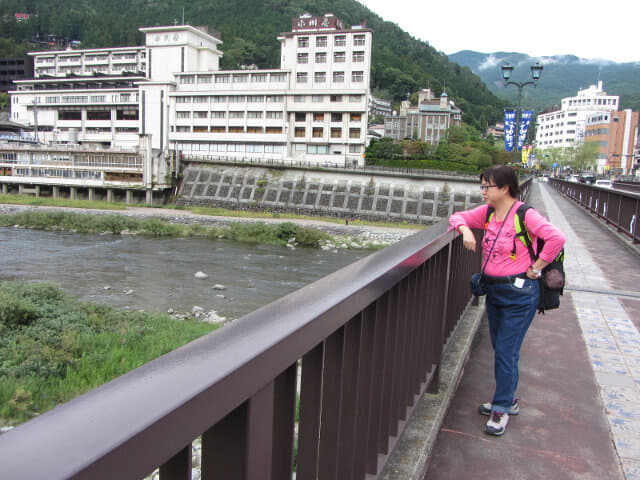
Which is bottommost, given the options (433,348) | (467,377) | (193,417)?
(467,377)

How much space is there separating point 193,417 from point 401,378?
6.35ft

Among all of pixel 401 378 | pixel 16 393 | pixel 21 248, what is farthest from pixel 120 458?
pixel 21 248

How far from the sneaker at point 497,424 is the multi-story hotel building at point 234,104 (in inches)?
2191

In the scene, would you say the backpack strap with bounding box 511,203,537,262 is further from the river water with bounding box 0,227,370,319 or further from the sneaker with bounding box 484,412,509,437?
the river water with bounding box 0,227,370,319

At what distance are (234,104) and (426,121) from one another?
50323 mm

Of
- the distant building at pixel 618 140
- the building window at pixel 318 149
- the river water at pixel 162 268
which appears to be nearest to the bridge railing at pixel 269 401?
the river water at pixel 162 268

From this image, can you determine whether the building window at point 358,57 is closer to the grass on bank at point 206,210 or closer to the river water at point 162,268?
the grass on bank at point 206,210

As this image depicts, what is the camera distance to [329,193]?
52.4 m

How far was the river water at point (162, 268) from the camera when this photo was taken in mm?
18625

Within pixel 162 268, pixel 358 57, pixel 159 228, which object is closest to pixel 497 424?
pixel 162 268

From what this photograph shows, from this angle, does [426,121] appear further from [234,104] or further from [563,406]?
[563,406]

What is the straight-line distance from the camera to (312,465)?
1.62 m

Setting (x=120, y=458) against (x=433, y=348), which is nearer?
(x=120, y=458)

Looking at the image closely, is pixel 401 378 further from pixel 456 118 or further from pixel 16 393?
pixel 456 118
